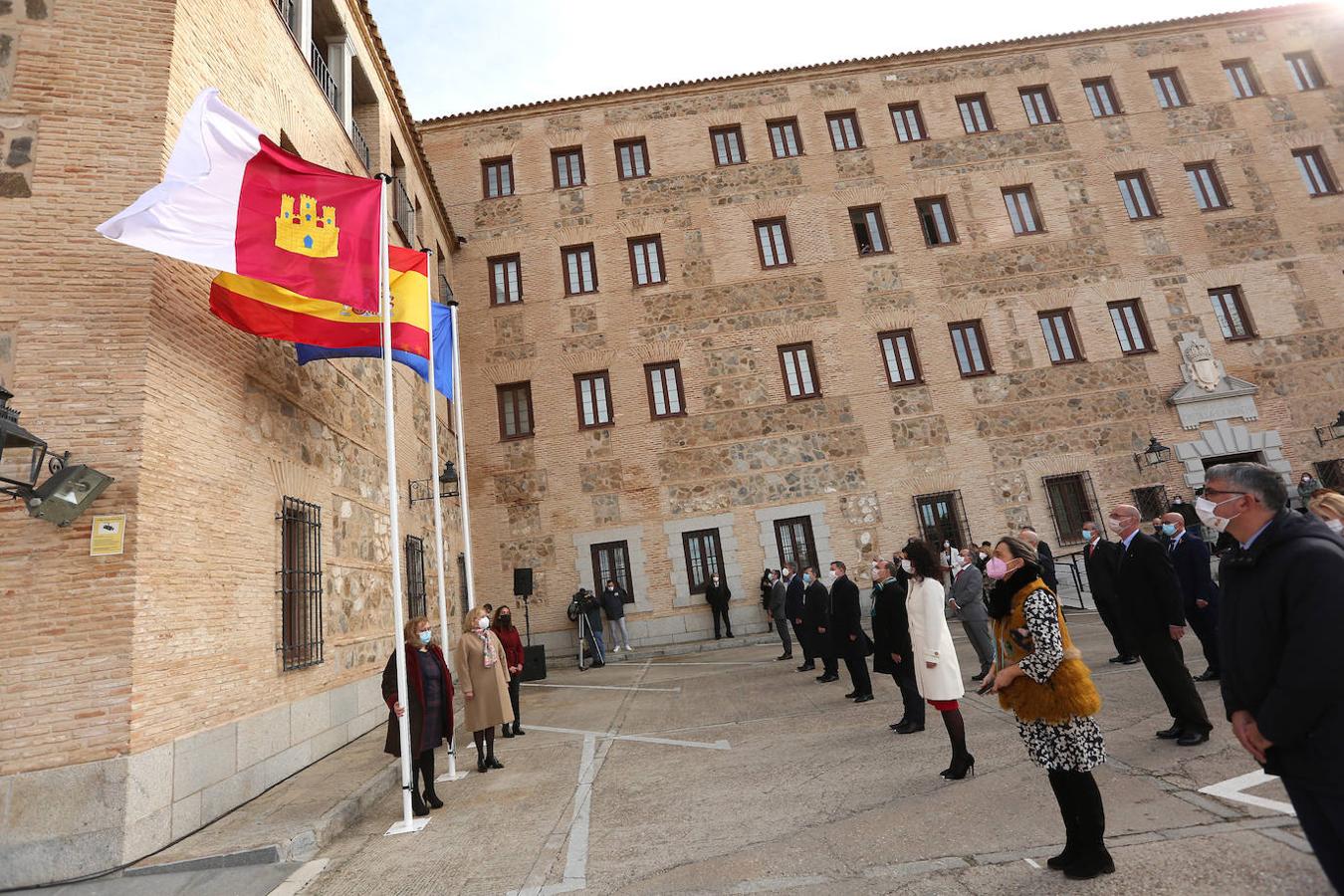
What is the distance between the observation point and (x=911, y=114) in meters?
19.9

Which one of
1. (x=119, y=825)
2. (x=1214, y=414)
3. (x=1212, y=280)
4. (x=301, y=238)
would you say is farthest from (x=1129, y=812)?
(x=1212, y=280)

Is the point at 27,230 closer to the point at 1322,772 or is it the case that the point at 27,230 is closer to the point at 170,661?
the point at 170,661

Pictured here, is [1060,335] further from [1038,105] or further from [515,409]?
[515,409]

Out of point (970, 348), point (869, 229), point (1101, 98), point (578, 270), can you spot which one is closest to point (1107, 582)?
point (970, 348)

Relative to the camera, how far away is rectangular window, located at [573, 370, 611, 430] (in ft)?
58.7

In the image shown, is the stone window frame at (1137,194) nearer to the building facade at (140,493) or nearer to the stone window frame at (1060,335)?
the stone window frame at (1060,335)

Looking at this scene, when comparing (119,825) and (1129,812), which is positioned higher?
(119,825)

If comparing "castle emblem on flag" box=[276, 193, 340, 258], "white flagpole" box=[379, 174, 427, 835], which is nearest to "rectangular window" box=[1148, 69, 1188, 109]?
"white flagpole" box=[379, 174, 427, 835]

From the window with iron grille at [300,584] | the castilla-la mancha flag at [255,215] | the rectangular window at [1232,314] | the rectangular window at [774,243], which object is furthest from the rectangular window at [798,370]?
the castilla-la mancha flag at [255,215]

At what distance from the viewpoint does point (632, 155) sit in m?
19.8

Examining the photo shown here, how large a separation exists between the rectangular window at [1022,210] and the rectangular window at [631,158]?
10176 millimetres

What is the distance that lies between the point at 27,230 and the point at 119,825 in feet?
15.8

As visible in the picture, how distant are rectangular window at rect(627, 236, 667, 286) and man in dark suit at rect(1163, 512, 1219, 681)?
1375cm

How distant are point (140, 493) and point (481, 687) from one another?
3729mm
